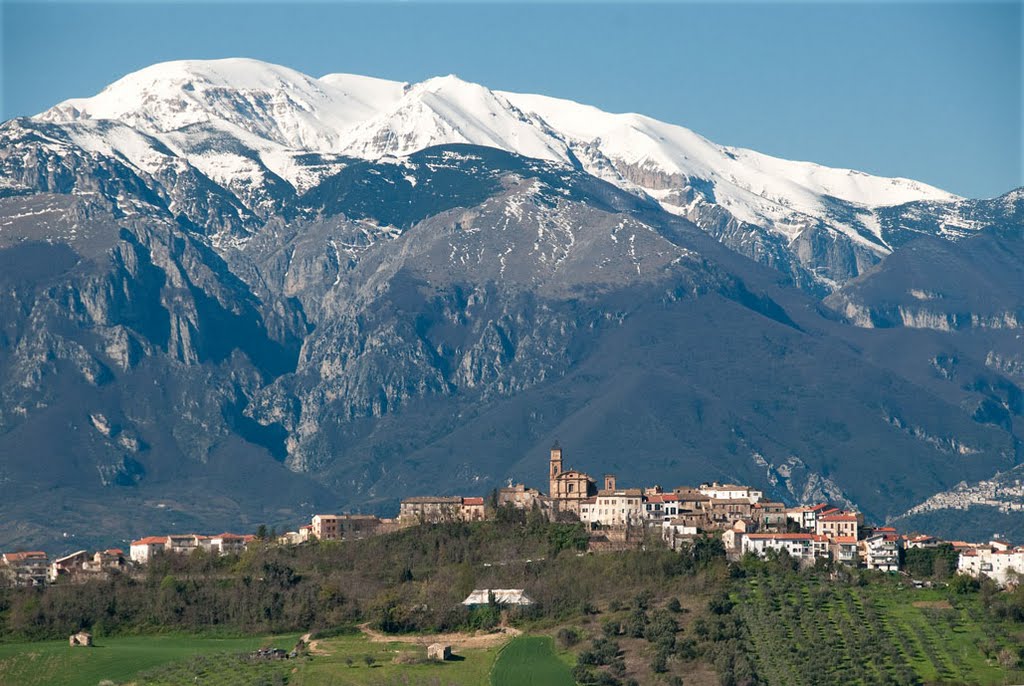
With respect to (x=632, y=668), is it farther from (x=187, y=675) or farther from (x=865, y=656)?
(x=187, y=675)

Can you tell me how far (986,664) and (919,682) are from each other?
28.5 feet

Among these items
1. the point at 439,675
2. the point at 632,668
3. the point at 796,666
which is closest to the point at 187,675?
the point at 439,675

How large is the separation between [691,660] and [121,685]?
42441 mm

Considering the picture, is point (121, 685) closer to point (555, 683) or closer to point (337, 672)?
point (337, 672)

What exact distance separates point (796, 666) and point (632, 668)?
43.4ft

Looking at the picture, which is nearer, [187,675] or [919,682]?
[919,682]

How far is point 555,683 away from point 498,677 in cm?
478

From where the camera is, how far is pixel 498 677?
641ft

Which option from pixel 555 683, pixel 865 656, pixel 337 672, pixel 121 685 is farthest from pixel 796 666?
pixel 121 685

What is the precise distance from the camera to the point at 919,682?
18738 cm

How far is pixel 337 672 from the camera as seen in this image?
199m

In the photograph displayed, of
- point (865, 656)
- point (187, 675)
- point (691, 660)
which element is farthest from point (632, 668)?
point (187, 675)

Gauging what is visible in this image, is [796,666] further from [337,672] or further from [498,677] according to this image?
[337,672]

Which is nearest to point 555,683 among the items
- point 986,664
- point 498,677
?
point 498,677
